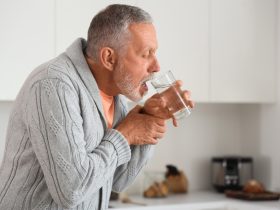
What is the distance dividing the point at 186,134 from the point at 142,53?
2.19m

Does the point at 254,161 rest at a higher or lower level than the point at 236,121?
lower

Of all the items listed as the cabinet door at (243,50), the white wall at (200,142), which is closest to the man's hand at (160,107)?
the cabinet door at (243,50)

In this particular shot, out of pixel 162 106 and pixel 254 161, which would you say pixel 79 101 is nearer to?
pixel 162 106

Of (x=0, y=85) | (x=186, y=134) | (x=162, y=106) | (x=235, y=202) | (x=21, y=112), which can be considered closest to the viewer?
(x=21, y=112)

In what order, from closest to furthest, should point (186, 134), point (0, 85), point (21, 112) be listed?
point (21, 112), point (0, 85), point (186, 134)

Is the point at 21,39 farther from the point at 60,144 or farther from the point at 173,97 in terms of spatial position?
the point at 60,144

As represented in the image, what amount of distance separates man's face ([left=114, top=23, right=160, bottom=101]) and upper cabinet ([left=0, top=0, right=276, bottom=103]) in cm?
128

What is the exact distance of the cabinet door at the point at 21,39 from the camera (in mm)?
2750

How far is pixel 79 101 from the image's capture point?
1515 millimetres

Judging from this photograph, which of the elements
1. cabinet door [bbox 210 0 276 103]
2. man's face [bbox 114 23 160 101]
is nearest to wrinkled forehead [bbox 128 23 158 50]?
man's face [bbox 114 23 160 101]

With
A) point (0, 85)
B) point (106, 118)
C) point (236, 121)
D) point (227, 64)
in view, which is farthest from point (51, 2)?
point (236, 121)

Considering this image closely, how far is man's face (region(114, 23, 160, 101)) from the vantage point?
1.58 meters

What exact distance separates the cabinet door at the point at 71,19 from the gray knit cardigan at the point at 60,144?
127 centimetres

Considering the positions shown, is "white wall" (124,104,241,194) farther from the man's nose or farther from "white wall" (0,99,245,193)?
the man's nose
